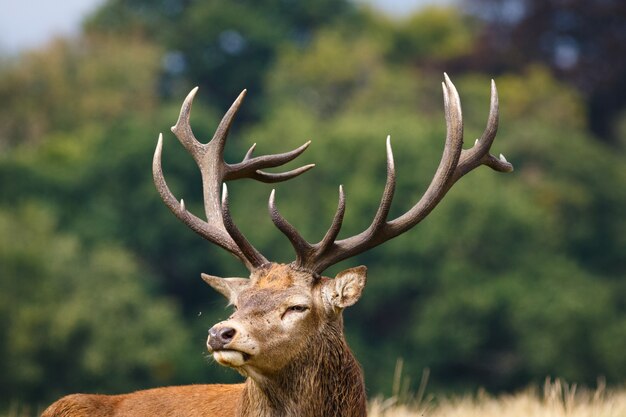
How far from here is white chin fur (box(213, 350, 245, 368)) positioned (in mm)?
7656

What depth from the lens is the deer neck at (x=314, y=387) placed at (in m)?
8.16

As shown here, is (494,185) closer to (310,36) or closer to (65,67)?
(65,67)

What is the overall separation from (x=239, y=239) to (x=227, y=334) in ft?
2.53

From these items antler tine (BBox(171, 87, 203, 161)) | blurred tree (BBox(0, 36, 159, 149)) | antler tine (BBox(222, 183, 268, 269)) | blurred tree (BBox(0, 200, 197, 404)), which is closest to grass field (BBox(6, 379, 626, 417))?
antler tine (BBox(222, 183, 268, 269))

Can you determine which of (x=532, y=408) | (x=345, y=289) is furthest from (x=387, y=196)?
(x=532, y=408)

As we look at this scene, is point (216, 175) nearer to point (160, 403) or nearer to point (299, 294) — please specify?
point (299, 294)

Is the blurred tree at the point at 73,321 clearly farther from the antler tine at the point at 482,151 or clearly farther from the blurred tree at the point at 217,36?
the antler tine at the point at 482,151

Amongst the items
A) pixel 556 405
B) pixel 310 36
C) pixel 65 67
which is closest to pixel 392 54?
pixel 310 36

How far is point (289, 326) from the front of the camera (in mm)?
8047

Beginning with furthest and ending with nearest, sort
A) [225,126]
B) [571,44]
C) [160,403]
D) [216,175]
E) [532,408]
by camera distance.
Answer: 1. [571,44]
2. [532,408]
3. [216,175]
4. [225,126]
5. [160,403]

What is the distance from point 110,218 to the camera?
6200 cm

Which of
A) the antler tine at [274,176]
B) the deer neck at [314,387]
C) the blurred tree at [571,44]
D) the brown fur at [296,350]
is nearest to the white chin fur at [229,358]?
the brown fur at [296,350]

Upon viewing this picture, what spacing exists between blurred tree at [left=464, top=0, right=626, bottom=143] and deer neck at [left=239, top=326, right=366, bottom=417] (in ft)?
220

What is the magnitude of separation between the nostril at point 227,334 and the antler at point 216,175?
80 cm
